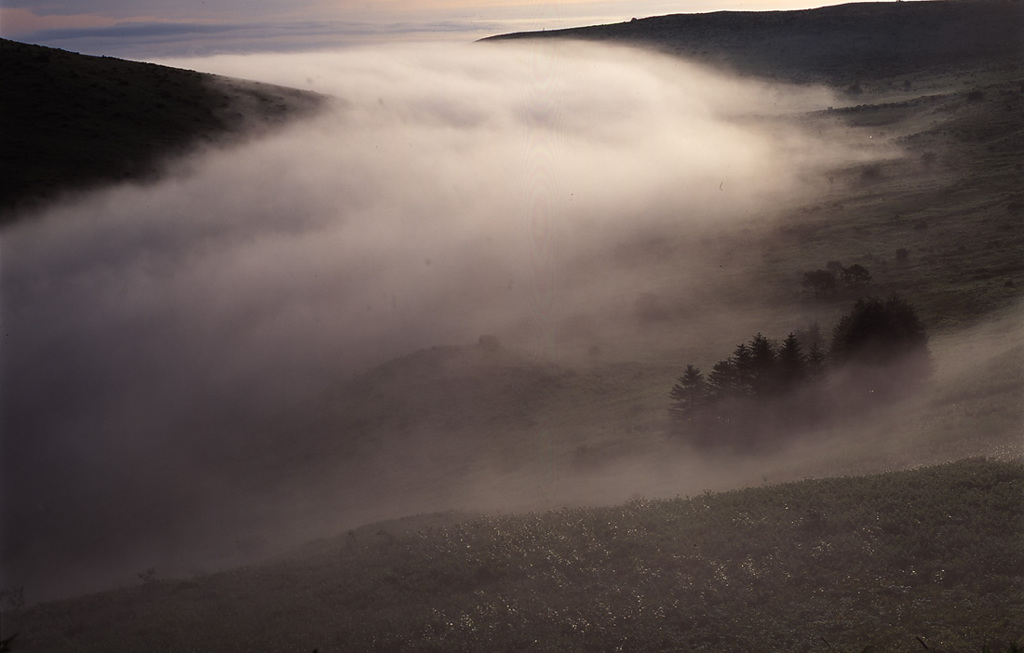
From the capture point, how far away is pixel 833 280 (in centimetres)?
6066

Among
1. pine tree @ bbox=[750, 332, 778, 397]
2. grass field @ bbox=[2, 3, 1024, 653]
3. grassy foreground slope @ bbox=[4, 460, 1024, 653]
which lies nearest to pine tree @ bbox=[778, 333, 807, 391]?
pine tree @ bbox=[750, 332, 778, 397]

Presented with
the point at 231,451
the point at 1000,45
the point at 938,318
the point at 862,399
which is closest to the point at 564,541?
the point at 862,399

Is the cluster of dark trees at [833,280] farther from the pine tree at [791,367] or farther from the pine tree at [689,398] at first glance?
the pine tree at [689,398]

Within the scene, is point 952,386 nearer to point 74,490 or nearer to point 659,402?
point 659,402

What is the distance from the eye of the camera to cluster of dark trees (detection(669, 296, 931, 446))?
39.1 meters

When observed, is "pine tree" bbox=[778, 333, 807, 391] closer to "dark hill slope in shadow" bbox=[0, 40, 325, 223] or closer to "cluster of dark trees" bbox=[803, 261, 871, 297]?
"cluster of dark trees" bbox=[803, 261, 871, 297]

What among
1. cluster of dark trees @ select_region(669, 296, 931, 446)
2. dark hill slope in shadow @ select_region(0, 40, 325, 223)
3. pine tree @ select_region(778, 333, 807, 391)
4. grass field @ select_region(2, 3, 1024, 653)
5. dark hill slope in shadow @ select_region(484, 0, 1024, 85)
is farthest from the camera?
dark hill slope in shadow @ select_region(484, 0, 1024, 85)

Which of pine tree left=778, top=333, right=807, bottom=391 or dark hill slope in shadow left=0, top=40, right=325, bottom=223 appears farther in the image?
dark hill slope in shadow left=0, top=40, right=325, bottom=223

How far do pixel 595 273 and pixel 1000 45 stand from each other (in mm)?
99855

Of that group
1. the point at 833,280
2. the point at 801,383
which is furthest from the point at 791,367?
the point at 833,280

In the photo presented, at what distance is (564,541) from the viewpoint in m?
22.6

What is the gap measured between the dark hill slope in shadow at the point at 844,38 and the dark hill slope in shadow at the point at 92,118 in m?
110

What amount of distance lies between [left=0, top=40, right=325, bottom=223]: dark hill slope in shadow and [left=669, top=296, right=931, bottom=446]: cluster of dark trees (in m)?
56.3

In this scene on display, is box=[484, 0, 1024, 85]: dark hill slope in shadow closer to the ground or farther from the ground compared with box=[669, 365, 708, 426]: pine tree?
farther from the ground
